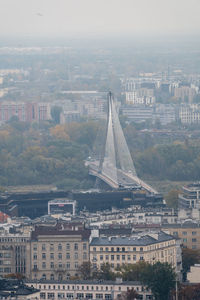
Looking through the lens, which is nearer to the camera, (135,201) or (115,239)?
(115,239)

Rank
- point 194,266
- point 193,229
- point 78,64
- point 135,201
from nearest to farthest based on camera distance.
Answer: point 194,266 < point 193,229 < point 135,201 < point 78,64

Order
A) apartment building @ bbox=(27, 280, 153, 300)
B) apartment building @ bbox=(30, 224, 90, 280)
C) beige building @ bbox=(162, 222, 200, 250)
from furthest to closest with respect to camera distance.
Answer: beige building @ bbox=(162, 222, 200, 250)
apartment building @ bbox=(30, 224, 90, 280)
apartment building @ bbox=(27, 280, 153, 300)

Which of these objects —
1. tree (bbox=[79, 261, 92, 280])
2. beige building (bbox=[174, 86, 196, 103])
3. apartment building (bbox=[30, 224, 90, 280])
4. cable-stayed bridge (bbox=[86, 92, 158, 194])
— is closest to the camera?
tree (bbox=[79, 261, 92, 280])

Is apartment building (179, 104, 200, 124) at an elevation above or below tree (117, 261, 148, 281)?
below

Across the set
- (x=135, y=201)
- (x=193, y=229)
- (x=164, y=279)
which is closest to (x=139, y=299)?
(x=164, y=279)

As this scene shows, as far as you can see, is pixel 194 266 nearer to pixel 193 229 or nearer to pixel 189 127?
pixel 193 229

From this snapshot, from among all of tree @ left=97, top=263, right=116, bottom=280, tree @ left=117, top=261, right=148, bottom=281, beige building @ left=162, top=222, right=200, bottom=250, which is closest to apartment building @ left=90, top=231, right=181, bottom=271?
tree @ left=97, top=263, right=116, bottom=280

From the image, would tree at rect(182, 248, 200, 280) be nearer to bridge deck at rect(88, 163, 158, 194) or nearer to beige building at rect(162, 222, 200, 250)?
beige building at rect(162, 222, 200, 250)

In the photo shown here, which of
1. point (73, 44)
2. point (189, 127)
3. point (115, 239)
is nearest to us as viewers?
point (115, 239)

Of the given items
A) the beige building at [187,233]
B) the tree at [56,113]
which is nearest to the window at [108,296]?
the beige building at [187,233]
